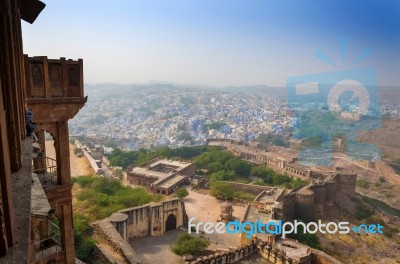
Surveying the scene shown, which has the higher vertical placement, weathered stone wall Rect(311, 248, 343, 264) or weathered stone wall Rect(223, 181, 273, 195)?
weathered stone wall Rect(311, 248, 343, 264)

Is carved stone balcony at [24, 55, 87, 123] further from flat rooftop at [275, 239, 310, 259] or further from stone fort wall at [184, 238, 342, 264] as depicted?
flat rooftop at [275, 239, 310, 259]

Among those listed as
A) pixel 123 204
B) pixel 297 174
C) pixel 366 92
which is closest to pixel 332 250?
pixel 123 204

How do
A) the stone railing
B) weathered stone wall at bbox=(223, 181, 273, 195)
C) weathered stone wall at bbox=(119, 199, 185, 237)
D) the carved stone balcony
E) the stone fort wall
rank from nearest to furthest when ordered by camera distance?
the carved stone balcony < the stone railing < the stone fort wall < weathered stone wall at bbox=(119, 199, 185, 237) < weathered stone wall at bbox=(223, 181, 273, 195)

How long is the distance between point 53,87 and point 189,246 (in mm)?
11471

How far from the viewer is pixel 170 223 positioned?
66.8 feet

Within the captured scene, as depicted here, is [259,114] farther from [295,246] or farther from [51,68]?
[51,68]

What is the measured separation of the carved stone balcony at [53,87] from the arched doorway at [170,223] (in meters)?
13.6

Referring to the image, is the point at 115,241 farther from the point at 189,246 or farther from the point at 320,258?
the point at 320,258

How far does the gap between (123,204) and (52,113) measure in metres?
14.7

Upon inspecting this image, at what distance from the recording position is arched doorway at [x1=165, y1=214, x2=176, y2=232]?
790 inches

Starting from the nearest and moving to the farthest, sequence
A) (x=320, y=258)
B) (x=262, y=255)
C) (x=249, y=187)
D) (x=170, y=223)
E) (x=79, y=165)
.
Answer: (x=262, y=255)
(x=320, y=258)
(x=170, y=223)
(x=249, y=187)
(x=79, y=165)

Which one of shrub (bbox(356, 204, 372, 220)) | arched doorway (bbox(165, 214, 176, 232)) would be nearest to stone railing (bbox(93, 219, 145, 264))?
arched doorway (bbox(165, 214, 176, 232))

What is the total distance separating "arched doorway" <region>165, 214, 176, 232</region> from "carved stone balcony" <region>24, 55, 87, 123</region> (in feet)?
44.7

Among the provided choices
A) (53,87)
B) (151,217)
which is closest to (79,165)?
(151,217)
